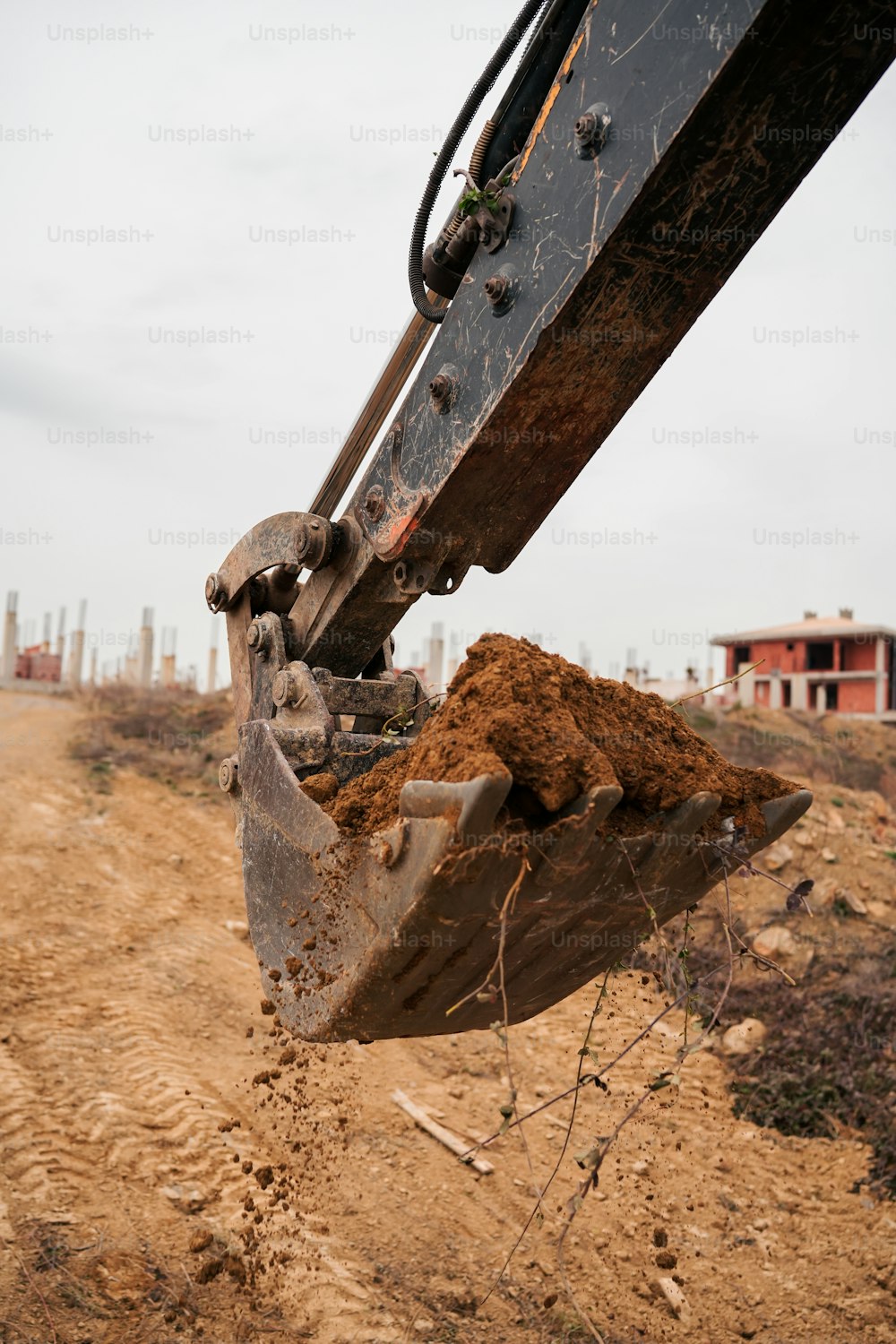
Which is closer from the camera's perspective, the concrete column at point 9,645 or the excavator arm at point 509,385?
the excavator arm at point 509,385

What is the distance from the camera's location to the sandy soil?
3803 millimetres

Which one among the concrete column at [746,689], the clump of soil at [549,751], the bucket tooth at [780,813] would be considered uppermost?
the concrete column at [746,689]

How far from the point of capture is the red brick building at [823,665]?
29.0 meters

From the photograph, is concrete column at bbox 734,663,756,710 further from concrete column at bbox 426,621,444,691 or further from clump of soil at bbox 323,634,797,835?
clump of soil at bbox 323,634,797,835

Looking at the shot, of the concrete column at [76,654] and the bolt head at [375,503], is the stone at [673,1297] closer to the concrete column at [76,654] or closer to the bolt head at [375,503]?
the bolt head at [375,503]

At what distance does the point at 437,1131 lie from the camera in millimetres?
5324

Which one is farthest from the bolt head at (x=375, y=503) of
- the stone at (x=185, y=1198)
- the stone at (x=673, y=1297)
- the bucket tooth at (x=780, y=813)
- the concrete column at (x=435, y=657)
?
the concrete column at (x=435, y=657)

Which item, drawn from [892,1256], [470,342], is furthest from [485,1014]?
[892,1256]

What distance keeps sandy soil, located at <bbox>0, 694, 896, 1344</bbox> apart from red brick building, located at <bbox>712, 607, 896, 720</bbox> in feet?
71.6

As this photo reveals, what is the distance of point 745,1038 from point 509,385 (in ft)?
18.3

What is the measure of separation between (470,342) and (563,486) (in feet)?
1.66

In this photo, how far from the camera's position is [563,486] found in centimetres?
302

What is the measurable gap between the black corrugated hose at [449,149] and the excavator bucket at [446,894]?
4.59 ft

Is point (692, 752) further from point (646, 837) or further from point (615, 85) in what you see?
point (615, 85)
